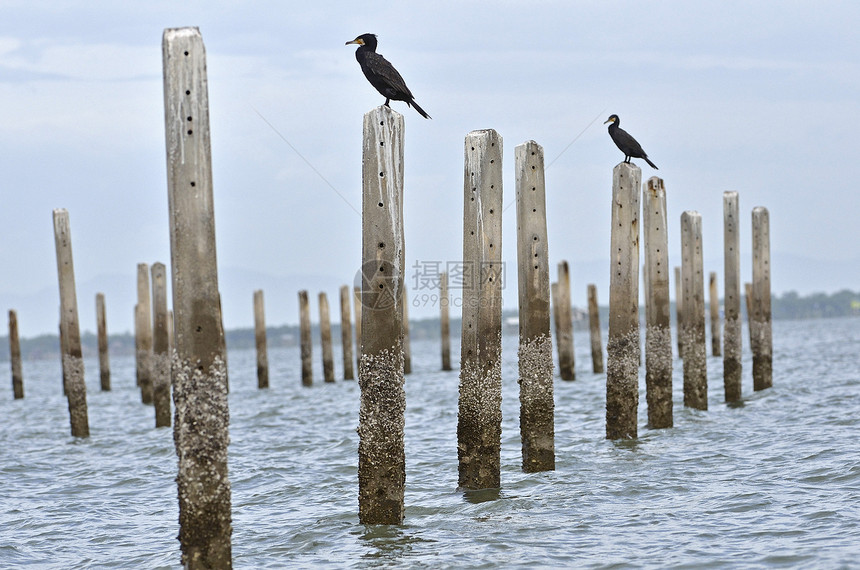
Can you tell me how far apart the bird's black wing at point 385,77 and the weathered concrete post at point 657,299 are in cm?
372

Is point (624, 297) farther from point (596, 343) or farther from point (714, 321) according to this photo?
point (714, 321)

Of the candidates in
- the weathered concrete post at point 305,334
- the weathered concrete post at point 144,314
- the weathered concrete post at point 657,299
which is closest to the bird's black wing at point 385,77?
the weathered concrete post at point 657,299

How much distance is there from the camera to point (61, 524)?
8719 mm

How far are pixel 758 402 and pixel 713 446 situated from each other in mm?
4445

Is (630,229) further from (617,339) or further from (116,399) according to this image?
(116,399)

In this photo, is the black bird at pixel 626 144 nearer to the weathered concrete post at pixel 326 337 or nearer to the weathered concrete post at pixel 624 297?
the weathered concrete post at pixel 624 297

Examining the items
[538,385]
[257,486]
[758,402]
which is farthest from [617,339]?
[758,402]

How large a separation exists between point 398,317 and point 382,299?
0.75 feet

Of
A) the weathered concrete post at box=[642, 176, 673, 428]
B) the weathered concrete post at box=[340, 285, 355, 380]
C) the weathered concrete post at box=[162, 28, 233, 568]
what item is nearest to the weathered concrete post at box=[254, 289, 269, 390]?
the weathered concrete post at box=[340, 285, 355, 380]

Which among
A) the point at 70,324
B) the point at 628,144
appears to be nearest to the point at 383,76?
the point at 628,144

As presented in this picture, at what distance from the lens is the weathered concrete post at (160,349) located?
16.0 metres

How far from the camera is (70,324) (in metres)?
14.3

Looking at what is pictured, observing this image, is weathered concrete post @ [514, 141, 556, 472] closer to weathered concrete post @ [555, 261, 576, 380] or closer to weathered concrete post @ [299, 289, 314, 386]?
weathered concrete post @ [555, 261, 576, 380]

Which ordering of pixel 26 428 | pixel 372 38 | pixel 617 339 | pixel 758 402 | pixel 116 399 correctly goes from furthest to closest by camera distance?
pixel 116 399 → pixel 26 428 → pixel 758 402 → pixel 617 339 → pixel 372 38
